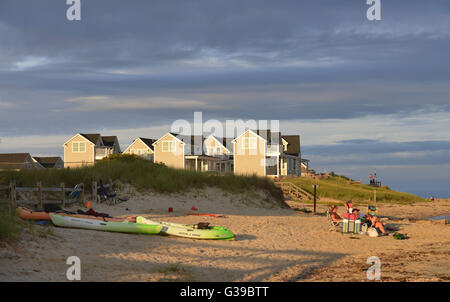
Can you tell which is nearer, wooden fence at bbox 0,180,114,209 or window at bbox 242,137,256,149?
wooden fence at bbox 0,180,114,209

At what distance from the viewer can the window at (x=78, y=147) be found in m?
74.3

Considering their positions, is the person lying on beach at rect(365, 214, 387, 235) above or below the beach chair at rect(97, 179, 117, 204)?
below

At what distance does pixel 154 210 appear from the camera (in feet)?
85.0

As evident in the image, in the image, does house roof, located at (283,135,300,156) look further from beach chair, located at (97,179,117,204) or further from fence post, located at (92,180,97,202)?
fence post, located at (92,180,97,202)

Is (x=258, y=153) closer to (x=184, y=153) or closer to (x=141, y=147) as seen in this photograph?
(x=184, y=153)

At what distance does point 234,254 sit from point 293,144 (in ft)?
192

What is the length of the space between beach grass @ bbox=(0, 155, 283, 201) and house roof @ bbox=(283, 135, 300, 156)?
3687 centimetres

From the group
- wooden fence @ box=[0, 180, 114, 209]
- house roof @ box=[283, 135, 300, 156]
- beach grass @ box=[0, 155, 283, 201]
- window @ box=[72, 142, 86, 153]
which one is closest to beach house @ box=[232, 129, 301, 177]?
house roof @ box=[283, 135, 300, 156]

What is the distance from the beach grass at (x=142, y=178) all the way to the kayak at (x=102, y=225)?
6.60m

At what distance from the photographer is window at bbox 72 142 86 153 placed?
2926 inches

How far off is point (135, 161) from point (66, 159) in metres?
44.7

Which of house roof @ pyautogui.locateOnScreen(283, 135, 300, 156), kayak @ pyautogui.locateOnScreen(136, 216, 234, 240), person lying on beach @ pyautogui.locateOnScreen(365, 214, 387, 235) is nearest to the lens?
kayak @ pyautogui.locateOnScreen(136, 216, 234, 240)

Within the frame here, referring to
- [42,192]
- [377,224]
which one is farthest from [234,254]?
[42,192]
